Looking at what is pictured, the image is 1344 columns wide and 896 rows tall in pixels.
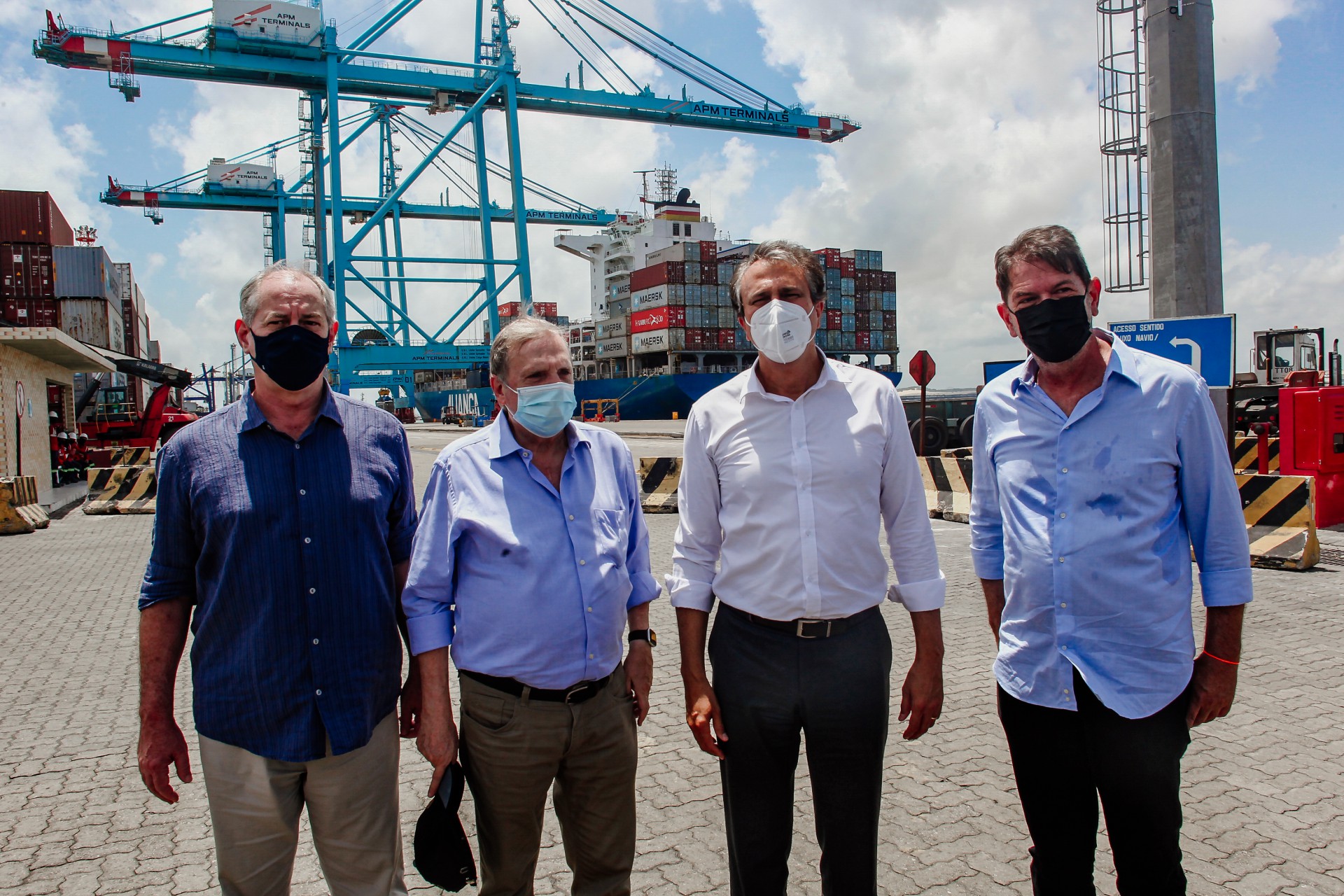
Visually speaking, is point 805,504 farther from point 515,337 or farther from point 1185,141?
point 1185,141

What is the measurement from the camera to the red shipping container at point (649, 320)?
175 feet

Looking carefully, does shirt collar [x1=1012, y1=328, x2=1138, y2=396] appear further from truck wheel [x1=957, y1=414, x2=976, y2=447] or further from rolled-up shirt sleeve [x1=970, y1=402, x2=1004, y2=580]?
truck wheel [x1=957, y1=414, x2=976, y2=447]

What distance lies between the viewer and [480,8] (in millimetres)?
33000

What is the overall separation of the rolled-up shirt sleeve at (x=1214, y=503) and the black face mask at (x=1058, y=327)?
0.99ft

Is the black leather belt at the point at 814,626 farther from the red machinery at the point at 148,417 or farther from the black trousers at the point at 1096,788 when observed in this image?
the red machinery at the point at 148,417

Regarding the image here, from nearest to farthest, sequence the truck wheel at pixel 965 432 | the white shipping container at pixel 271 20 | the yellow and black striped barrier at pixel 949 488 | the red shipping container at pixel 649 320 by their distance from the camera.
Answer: the yellow and black striped barrier at pixel 949 488
the truck wheel at pixel 965 432
the white shipping container at pixel 271 20
the red shipping container at pixel 649 320

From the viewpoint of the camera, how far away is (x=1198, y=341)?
721 centimetres

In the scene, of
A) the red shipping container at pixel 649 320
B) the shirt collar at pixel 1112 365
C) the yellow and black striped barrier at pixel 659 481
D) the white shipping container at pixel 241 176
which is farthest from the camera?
the red shipping container at pixel 649 320

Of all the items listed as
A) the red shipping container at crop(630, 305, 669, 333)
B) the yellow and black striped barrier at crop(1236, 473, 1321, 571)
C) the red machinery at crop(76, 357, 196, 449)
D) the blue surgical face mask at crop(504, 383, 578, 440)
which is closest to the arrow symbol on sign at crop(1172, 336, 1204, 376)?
the yellow and black striped barrier at crop(1236, 473, 1321, 571)

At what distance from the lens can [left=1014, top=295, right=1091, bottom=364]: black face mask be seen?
2141 millimetres

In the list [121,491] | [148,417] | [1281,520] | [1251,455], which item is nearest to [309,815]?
[1281,520]

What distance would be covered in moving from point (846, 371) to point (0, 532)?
13297 millimetres

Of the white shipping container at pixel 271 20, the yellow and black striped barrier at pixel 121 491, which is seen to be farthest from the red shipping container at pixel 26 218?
the yellow and black striped barrier at pixel 121 491

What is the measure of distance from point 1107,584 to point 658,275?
177 ft
